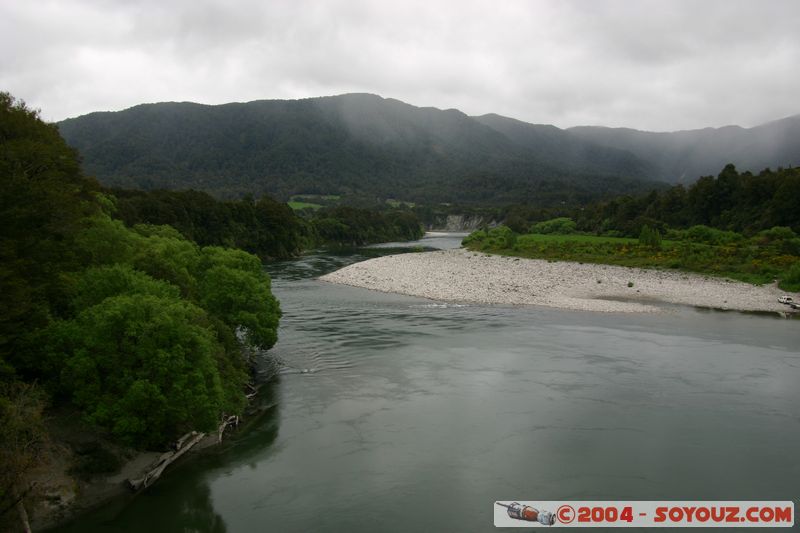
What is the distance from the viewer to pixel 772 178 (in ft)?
326

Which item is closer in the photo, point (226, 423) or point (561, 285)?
point (226, 423)

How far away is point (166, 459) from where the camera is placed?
19.5 m

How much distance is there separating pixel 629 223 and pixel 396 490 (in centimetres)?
10753

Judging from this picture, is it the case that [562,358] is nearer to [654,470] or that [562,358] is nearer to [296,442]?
[654,470]

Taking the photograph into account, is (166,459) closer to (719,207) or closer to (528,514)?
(528,514)

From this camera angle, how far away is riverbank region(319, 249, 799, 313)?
172 feet

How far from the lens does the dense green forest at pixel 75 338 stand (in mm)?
18031

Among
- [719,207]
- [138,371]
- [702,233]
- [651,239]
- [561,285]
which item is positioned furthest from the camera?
[719,207]

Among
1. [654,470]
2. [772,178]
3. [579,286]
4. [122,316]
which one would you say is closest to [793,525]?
[654,470]

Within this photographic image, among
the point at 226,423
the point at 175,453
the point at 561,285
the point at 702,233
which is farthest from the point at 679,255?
the point at 175,453

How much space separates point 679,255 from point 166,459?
248ft

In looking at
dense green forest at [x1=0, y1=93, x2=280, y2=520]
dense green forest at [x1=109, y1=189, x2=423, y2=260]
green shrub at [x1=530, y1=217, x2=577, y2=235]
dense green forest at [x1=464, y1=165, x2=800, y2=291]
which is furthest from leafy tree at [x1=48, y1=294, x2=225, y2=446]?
green shrub at [x1=530, y1=217, x2=577, y2=235]

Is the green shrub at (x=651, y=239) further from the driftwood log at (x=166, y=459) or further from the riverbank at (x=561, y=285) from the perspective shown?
the driftwood log at (x=166, y=459)

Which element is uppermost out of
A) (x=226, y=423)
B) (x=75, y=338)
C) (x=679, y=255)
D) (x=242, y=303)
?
(x=75, y=338)
